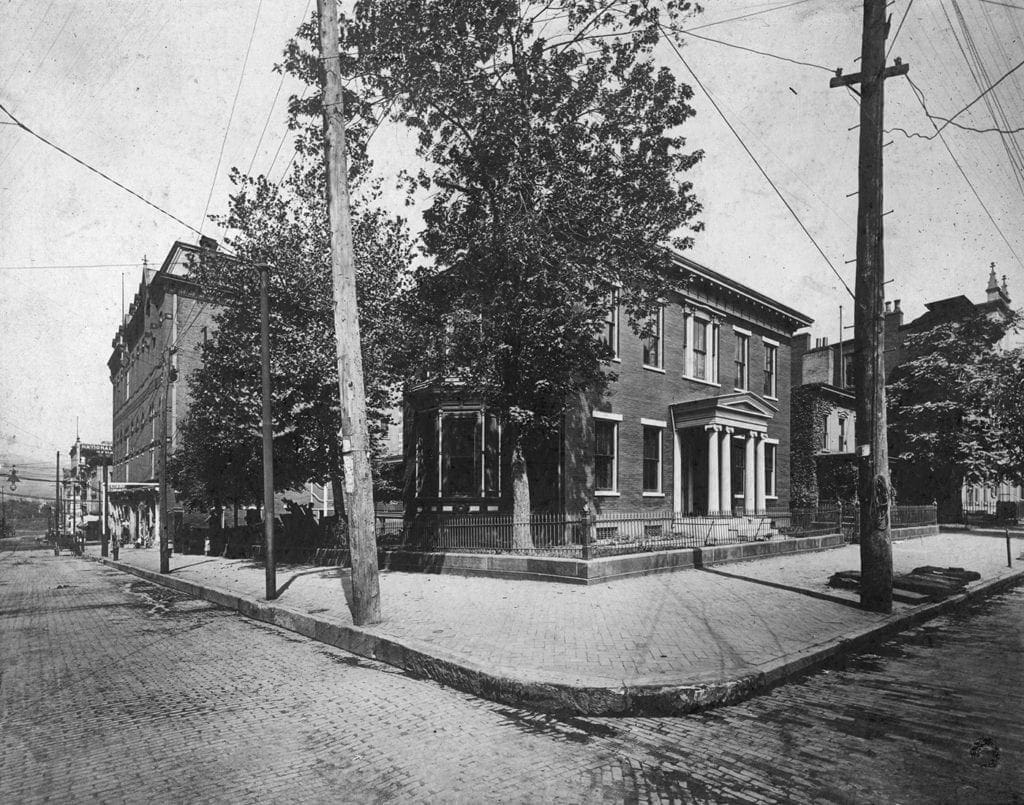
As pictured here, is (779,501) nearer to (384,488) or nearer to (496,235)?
(384,488)

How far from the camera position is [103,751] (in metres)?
4.63

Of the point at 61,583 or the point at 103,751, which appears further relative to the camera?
the point at 61,583

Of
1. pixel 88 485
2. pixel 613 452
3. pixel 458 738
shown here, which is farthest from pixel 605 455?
pixel 88 485

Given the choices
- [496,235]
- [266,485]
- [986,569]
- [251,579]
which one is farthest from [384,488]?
[986,569]

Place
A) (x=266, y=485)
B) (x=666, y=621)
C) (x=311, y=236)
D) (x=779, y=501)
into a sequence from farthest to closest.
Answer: (x=779, y=501) → (x=311, y=236) → (x=266, y=485) → (x=666, y=621)

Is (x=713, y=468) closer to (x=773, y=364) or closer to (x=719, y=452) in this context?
(x=719, y=452)

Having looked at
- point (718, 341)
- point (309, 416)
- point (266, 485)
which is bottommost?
point (266, 485)

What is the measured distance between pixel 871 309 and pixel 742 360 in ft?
54.7

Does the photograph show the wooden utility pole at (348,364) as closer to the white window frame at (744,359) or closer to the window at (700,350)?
the window at (700,350)

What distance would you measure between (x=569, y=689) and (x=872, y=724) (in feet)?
7.80

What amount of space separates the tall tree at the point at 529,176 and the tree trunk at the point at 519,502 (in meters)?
0.03

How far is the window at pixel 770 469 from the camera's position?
26.4 m

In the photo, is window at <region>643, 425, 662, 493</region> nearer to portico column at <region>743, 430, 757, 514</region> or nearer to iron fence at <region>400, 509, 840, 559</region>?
iron fence at <region>400, 509, 840, 559</region>

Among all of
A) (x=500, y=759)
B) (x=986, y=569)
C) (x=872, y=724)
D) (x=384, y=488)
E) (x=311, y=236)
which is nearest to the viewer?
(x=500, y=759)
